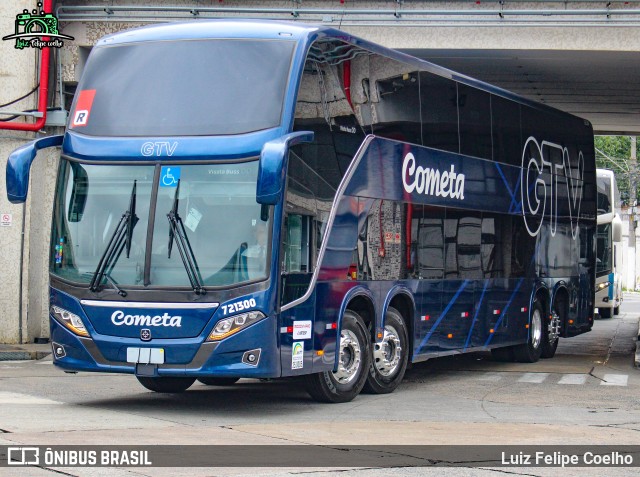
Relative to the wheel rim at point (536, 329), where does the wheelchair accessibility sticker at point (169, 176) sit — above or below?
above

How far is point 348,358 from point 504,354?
7.30 meters

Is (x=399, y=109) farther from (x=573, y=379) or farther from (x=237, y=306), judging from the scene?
(x=573, y=379)

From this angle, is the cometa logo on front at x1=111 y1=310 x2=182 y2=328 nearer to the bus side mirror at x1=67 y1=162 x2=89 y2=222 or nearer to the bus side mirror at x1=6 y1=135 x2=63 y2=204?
the bus side mirror at x1=67 y1=162 x2=89 y2=222

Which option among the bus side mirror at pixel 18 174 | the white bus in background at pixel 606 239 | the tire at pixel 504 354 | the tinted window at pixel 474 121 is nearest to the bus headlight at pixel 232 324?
the bus side mirror at pixel 18 174

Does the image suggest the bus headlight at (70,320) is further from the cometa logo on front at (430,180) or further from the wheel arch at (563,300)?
the wheel arch at (563,300)

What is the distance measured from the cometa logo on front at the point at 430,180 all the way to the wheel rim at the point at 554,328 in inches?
216

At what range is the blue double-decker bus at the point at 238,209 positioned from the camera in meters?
11.4

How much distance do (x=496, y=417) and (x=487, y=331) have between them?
5.07 m

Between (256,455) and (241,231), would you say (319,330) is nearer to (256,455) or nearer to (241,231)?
(241,231)

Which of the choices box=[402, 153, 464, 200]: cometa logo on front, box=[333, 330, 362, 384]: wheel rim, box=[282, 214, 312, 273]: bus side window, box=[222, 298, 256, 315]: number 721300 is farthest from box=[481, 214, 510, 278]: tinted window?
box=[222, 298, 256, 315]: number 721300

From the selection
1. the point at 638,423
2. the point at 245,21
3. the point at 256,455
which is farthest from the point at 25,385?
the point at 638,423

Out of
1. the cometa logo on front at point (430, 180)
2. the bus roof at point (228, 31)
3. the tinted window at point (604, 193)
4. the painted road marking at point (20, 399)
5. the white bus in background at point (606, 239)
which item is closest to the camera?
the bus roof at point (228, 31)

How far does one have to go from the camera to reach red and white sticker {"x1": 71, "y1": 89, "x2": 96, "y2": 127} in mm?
12305

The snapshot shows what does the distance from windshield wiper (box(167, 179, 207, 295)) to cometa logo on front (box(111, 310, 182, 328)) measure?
0.36m
